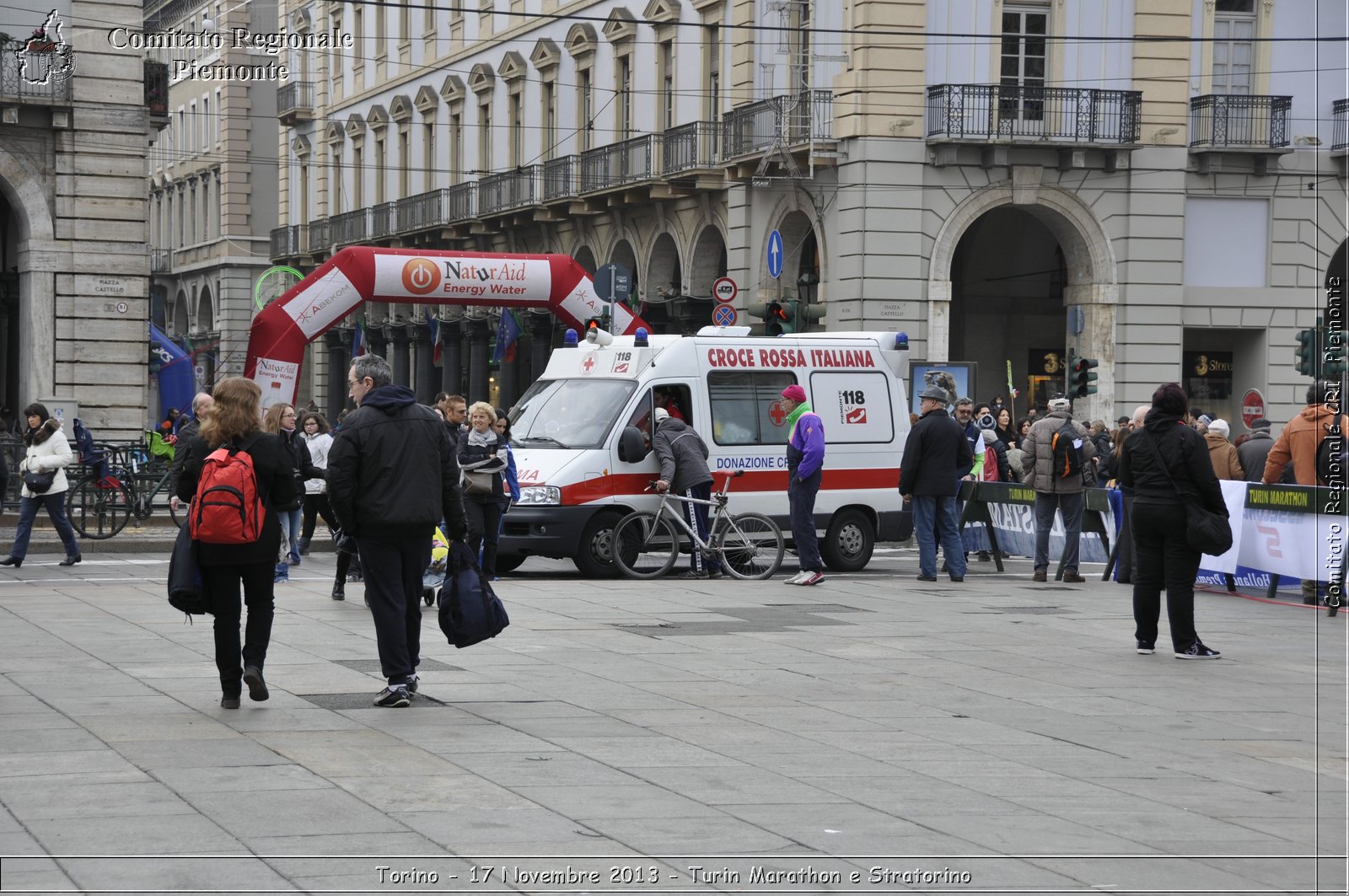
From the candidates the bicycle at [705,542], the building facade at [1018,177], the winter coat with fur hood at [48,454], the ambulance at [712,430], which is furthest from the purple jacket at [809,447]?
the building facade at [1018,177]

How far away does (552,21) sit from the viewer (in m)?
43.8

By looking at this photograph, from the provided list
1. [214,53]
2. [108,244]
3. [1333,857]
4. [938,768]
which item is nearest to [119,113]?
[108,244]

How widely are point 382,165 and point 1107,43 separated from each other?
87.9 ft

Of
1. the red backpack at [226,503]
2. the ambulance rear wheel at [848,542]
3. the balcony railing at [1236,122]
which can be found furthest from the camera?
the balcony railing at [1236,122]

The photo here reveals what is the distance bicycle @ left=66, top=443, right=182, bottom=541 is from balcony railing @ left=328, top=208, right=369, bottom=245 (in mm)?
30270

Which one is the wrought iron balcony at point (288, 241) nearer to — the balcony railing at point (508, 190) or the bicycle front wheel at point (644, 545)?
the balcony railing at point (508, 190)

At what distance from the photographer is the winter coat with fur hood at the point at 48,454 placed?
18047 mm

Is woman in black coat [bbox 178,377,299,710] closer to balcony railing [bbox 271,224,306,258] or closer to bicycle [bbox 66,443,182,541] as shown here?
bicycle [bbox 66,443,182,541]

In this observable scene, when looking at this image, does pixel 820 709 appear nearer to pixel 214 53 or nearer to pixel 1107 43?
pixel 1107 43

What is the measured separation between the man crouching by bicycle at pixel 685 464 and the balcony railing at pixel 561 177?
78.2 ft

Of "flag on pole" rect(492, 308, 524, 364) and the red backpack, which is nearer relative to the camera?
the red backpack

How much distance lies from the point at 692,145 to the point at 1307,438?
21.7m

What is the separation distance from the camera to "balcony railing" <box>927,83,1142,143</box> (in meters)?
31.8

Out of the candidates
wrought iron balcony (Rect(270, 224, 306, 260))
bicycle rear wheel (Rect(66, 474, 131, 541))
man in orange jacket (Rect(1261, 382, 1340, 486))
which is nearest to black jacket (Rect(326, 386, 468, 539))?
man in orange jacket (Rect(1261, 382, 1340, 486))
